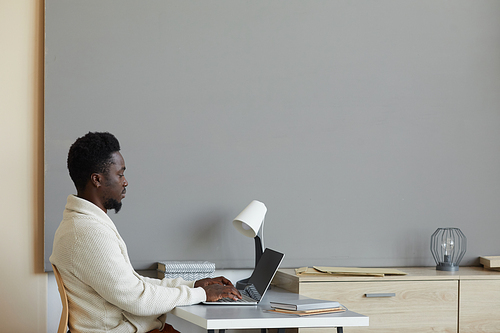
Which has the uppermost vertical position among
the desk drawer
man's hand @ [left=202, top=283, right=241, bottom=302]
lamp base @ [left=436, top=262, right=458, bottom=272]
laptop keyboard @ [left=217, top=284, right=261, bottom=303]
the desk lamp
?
the desk lamp

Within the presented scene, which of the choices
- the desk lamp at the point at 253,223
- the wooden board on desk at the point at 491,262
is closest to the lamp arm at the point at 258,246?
the desk lamp at the point at 253,223

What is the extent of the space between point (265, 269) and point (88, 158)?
0.95 meters

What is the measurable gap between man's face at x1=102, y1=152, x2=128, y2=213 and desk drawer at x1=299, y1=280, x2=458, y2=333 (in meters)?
0.99

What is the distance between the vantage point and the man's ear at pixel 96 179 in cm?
200

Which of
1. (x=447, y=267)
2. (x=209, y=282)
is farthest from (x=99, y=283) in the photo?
(x=447, y=267)

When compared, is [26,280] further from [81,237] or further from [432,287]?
[432,287]

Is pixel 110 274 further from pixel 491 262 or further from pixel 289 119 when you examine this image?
pixel 491 262

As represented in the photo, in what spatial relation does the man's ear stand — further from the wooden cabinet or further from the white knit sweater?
the wooden cabinet

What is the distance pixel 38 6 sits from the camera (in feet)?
8.77

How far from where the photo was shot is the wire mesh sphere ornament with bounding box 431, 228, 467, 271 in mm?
2881

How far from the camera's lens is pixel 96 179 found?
2.01m

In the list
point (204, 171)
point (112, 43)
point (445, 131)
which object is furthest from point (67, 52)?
point (445, 131)

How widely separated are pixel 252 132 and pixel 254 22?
0.64m

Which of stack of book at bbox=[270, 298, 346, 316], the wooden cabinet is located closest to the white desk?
stack of book at bbox=[270, 298, 346, 316]
